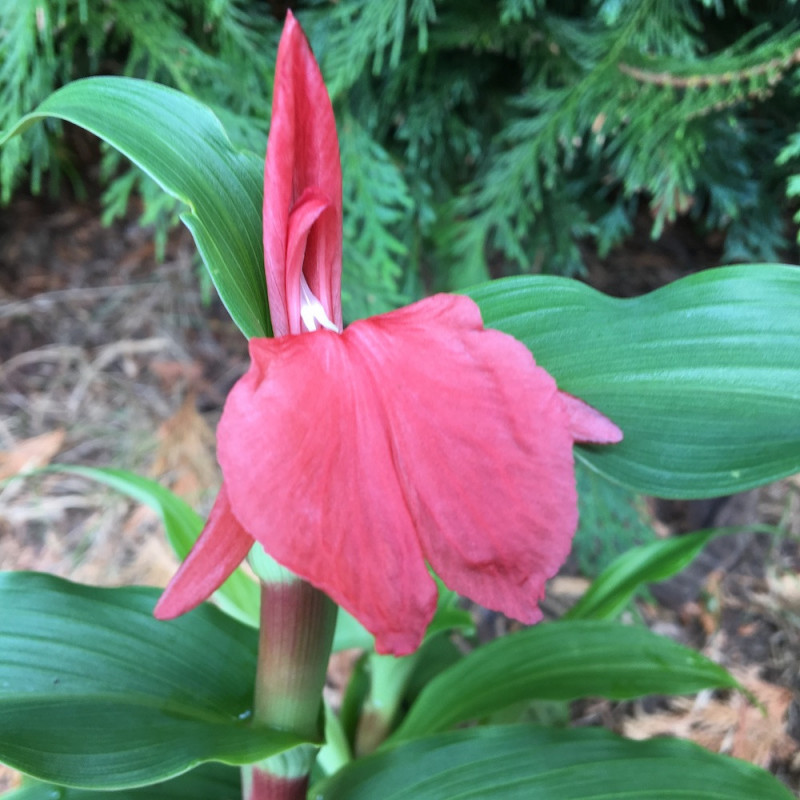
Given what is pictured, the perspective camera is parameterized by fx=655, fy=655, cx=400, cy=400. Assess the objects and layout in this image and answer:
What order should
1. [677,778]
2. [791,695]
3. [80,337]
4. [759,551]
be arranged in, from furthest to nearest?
[80,337], [759,551], [791,695], [677,778]

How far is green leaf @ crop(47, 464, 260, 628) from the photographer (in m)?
0.95

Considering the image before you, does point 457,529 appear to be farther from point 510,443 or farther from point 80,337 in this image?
point 80,337

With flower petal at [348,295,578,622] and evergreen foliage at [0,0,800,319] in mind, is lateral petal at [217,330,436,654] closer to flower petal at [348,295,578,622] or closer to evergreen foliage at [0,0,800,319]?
flower petal at [348,295,578,622]

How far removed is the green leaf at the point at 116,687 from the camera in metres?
0.54

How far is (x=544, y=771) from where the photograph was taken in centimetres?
70

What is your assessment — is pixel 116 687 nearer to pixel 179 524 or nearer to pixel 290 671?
pixel 290 671

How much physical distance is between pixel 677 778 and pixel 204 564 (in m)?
0.55

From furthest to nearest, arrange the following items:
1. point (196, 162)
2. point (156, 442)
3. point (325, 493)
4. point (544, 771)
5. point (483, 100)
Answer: point (156, 442)
point (483, 100)
point (544, 771)
point (196, 162)
point (325, 493)

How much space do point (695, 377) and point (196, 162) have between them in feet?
1.63

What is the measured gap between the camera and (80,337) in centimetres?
190

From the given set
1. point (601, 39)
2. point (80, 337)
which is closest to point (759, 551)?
point (601, 39)

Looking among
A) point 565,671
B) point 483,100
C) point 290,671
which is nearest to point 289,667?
point 290,671

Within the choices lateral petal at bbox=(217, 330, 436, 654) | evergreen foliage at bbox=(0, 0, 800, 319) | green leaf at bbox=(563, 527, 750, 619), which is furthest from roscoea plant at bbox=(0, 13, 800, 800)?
evergreen foliage at bbox=(0, 0, 800, 319)

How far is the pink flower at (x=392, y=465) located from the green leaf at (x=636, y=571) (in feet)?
1.81
